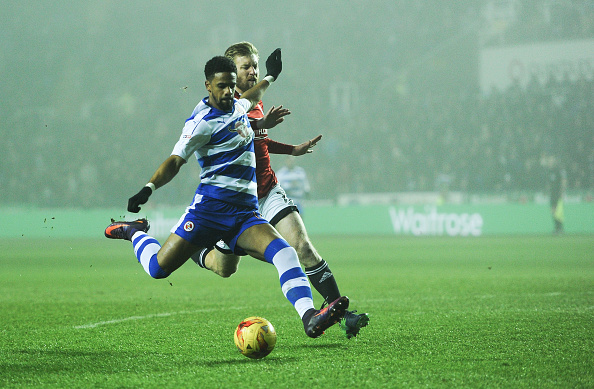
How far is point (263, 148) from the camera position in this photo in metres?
5.38

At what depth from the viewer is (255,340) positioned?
410 centimetres

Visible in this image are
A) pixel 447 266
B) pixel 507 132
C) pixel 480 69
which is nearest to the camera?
pixel 447 266

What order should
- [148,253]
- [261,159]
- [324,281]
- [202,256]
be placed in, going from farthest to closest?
1. [202,256]
2. [261,159]
3. [324,281]
4. [148,253]

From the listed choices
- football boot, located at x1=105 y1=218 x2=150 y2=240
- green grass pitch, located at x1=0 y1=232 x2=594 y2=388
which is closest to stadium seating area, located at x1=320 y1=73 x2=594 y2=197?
green grass pitch, located at x1=0 y1=232 x2=594 y2=388

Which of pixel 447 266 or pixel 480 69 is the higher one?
pixel 480 69

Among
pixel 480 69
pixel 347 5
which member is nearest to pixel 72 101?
pixel 347 5

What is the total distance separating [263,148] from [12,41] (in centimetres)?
3033

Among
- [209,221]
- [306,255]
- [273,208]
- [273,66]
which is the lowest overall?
[306,255]

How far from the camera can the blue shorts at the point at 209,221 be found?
4312 mm

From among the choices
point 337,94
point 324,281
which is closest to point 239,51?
point 324,281

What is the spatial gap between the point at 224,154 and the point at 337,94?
25.7m

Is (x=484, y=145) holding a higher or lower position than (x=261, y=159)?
lower

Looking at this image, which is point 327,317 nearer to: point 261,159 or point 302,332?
point 302,332

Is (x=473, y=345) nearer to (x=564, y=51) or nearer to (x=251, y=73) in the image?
(x=251, y=73)
